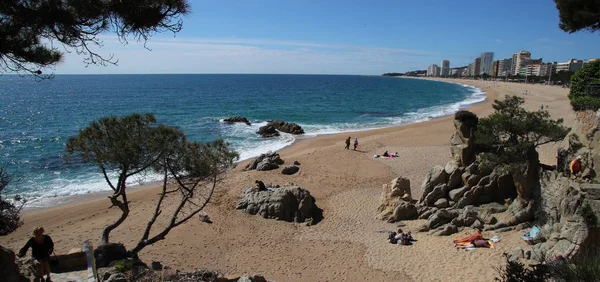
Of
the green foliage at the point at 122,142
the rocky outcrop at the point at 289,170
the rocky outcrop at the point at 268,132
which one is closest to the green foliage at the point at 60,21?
the green foliage at the point at 122,142

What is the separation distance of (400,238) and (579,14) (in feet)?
34.3

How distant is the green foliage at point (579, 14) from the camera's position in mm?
13180

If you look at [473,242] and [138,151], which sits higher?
[138,151]

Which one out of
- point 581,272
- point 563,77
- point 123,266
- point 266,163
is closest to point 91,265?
point 123,266

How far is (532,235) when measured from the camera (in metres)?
11.7

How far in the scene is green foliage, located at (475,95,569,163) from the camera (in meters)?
13.2

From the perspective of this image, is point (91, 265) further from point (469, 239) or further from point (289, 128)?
point (289, 128)

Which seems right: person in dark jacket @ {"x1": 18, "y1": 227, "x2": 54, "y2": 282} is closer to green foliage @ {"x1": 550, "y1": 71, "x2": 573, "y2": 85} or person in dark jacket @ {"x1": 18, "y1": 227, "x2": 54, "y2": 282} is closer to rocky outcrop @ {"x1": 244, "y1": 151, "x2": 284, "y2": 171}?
rocky outcrop @ {"x1": 244, "y1": 151, "x2": 284, "y2": 171}

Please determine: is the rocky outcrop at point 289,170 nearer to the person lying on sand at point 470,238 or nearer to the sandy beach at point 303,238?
the sandy beach at point 303,238

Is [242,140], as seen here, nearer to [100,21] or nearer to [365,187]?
[365,187]

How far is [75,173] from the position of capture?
25000 millimetres

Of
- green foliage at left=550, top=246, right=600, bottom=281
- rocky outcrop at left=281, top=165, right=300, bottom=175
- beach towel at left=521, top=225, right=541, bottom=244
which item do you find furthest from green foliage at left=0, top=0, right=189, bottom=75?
rocky outcrop at left=281, top=165, right=300, bottom=175

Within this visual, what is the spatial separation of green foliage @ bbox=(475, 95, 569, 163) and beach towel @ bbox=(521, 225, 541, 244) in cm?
246

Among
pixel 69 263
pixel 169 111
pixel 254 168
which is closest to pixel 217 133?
pixel 254 168
